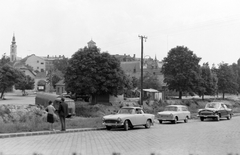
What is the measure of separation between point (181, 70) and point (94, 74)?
83.0ft

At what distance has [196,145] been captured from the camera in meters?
13.8

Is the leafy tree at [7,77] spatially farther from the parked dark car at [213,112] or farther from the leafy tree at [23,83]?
the parked dark car at [213,112]

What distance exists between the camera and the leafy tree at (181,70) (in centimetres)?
6588

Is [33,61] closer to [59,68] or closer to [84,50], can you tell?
[59,68]

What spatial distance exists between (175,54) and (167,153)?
60.2 meters

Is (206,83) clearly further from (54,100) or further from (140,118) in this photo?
(140,118)

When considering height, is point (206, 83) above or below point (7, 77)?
below

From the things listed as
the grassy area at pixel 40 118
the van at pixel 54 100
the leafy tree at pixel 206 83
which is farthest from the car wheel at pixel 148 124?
the leafy tree at pixel 206 83

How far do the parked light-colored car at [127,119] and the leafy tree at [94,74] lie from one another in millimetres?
26018

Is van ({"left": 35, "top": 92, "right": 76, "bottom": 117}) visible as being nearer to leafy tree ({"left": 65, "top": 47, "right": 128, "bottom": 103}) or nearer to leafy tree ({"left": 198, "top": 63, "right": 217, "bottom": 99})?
leafy tree ({"left": 65, "top": 47, "right": 128, "bottom": 103})

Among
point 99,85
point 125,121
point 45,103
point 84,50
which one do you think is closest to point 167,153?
point 125,121

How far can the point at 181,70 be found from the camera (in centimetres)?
6819

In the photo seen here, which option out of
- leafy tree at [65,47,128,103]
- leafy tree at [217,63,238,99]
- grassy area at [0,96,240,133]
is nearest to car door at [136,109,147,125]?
grassy area at [0,96,240,133]

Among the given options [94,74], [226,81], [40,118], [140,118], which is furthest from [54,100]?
[226,81]
